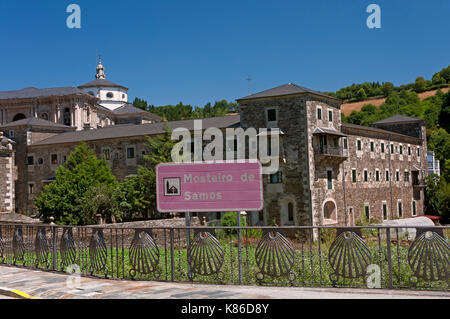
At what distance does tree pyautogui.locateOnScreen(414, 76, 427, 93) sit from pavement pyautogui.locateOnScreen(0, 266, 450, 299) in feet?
453

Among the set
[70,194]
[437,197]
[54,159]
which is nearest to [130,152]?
[54,159]

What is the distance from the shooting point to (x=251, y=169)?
385 inches

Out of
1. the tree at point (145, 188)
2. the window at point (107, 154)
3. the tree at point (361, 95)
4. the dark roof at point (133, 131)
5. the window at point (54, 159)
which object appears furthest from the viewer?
the tree at point (361, 95)

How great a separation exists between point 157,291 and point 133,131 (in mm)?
41914

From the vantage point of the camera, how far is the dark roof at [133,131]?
151 ft

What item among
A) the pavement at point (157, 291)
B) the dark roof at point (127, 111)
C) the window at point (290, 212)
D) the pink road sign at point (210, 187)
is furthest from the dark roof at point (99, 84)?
the pink road sign at point (210, 187)

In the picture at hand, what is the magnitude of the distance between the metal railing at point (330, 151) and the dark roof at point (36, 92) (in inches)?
1574

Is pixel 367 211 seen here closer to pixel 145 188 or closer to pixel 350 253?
pixel 145 188

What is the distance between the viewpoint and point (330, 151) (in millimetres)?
40562

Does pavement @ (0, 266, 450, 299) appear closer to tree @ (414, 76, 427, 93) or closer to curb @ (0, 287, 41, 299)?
curb @ (0, 287, 41, 299)

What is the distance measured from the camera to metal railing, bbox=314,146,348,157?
3981 cm

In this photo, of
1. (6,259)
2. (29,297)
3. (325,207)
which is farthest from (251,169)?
(325,207)

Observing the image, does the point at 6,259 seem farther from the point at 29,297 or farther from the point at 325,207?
the point at 325,207

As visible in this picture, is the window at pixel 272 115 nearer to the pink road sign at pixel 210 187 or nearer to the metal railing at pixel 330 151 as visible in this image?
the metal railing at pixel 330 151
